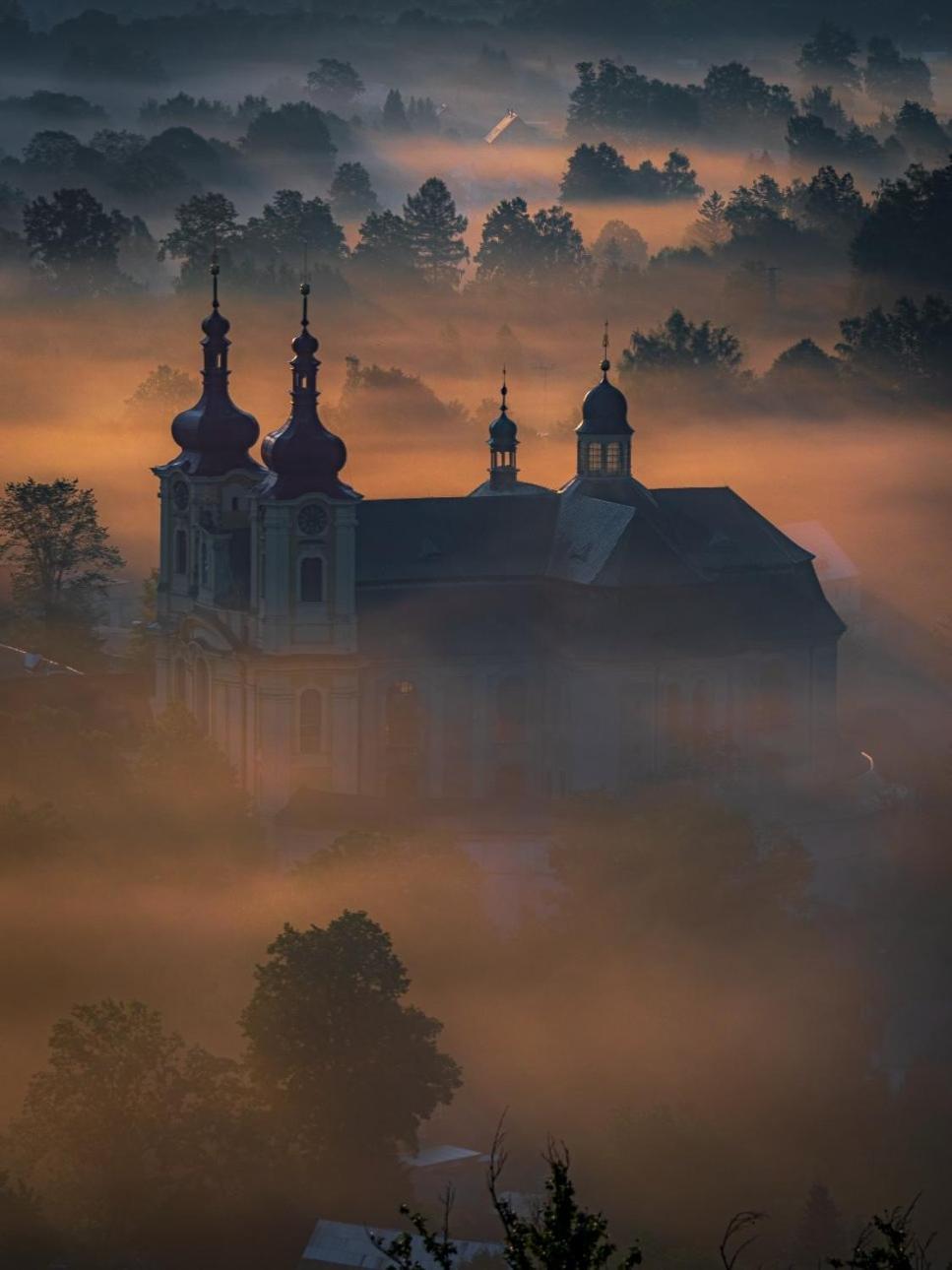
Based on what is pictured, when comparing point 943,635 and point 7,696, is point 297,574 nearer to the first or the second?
point 7,696

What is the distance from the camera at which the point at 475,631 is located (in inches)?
3423

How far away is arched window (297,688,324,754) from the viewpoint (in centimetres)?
8556

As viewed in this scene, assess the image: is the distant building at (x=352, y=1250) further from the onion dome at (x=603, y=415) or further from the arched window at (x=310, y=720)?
the onion dome at (x=603, y=415)

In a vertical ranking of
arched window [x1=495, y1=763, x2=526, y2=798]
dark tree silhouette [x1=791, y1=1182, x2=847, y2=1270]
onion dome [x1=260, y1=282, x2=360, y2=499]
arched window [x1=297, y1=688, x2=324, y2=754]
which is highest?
onion dome [x1=260, y1=282, x2=360, y2=499]

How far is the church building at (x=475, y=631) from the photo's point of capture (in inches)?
3356

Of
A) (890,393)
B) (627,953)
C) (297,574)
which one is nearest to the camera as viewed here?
(627,953)

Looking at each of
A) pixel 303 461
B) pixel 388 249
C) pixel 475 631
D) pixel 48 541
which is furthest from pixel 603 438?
pixel 388 249

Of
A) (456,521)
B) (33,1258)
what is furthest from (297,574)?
(33,1258)

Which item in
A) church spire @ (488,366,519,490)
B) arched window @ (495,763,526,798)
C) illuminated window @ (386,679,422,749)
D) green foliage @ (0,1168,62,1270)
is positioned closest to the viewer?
green foliage @ (0,1168,62,1270)

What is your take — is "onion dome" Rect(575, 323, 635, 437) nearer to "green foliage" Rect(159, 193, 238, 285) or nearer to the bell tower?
the bell tower

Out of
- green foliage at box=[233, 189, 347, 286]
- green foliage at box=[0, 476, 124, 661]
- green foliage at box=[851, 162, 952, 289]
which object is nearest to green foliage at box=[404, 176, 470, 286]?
green foliage at box=[233, 189, 347, 286]

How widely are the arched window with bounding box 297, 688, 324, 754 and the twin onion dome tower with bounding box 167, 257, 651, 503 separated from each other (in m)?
5.33

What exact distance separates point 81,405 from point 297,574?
85474 mm

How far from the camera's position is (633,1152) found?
7175 cm
